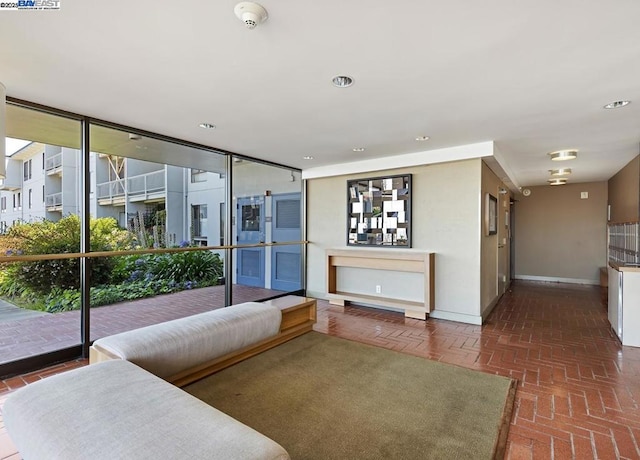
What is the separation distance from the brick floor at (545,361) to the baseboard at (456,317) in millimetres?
129

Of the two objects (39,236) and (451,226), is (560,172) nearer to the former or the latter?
(451,226)

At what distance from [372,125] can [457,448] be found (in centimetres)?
289

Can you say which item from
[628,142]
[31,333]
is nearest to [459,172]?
[628,142]

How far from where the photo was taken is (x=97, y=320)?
389 cm

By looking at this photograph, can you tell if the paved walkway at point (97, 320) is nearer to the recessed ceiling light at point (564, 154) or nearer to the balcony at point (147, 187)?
the balcony at point (147, 187)

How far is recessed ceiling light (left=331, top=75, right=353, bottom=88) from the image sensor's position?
2395mm

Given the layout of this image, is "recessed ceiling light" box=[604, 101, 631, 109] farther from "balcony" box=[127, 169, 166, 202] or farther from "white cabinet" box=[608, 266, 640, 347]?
"balcony" box=[127, 169, 166, 202]

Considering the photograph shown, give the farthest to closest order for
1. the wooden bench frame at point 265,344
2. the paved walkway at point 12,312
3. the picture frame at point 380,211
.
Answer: the picture frame at point 380,211 < the paved walkway at point 12,312 < the wooden bench frame at point 265,344

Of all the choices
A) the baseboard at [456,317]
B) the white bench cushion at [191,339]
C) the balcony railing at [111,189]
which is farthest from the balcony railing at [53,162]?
the baseboard at [456,317]

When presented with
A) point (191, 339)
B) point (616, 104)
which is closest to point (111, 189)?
point (191, 339)

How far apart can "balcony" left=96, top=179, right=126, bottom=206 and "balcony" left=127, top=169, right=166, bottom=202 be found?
103mm

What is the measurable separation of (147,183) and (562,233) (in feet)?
28.6

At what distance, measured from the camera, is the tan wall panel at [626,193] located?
15.6ft

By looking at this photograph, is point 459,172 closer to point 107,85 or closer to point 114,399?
point 107,85
